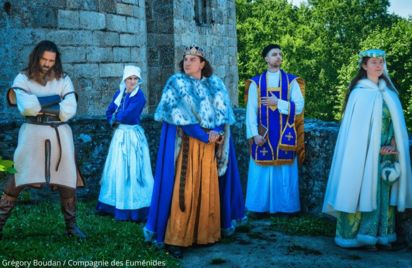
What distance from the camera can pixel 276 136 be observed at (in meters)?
6.70

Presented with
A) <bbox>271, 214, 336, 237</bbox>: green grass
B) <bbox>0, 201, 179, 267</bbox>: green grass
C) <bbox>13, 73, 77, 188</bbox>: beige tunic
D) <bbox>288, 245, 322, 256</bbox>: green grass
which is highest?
<bbox>13, 73, 77, 188</bbox>: beige tunic

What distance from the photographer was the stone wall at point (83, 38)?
849 centimetres

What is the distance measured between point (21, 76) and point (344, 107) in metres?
2.96

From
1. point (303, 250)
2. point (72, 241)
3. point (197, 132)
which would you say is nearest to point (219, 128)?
point (197, 132)

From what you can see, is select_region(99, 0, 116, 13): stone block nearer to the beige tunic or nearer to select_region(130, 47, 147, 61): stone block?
select_region(130, 47, 147, 61): stone block

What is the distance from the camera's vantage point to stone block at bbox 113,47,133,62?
9.67 metres

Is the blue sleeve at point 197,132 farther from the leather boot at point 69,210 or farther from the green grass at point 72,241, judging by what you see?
the leather boot at point 69,210

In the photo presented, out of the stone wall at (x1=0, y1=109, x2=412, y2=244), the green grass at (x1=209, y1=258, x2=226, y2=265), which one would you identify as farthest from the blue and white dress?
the green grass at (x1=209, y1=258, x2=226, y2=265)

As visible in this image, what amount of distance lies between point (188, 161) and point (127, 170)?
5.92 ft

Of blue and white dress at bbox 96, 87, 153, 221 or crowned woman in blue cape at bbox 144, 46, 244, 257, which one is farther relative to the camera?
blue and white dress at bbox 96, 87, 153, 221

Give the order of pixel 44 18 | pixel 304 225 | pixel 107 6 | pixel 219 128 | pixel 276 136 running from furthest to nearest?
1. pixel 107 6
2. pixel 44 18
3. pixel 276 136
4. pixel 304 225
5. pixel 219 128

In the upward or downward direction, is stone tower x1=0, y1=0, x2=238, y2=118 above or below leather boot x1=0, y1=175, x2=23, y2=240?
above

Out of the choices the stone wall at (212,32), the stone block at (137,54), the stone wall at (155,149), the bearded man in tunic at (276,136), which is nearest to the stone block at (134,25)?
the stone block at (137,54)

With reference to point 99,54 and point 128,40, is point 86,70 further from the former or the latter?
point 128,40
